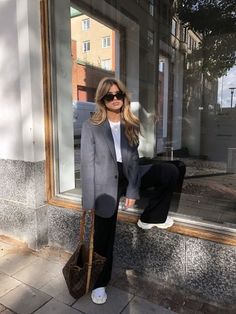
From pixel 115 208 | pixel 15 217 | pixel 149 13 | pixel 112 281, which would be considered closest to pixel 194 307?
pixel 112 281

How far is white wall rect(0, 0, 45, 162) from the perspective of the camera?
3.03 m

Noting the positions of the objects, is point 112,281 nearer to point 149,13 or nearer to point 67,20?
point 67,20

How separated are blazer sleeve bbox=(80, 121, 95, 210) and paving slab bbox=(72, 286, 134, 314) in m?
0.82

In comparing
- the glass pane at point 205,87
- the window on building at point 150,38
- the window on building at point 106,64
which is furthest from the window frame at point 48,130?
the window on building at point 150,38

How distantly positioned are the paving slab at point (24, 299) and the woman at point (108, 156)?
2.17 ft

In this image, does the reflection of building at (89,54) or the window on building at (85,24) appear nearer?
the reflection of building at (89,54)

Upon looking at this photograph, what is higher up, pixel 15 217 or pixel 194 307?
pixel 15 217

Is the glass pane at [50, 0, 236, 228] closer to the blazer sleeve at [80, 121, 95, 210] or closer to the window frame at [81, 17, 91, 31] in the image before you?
the window frame at [81, 17, 91, 31]

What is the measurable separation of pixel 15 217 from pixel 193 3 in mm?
5281

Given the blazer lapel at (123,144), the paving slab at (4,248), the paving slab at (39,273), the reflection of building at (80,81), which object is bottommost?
the paving slab at (39,273)

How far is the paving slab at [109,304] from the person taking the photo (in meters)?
2.34

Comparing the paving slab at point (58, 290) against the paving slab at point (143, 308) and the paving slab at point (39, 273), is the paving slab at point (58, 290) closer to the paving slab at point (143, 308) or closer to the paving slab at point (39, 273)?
the paving slab at point (39, 273)

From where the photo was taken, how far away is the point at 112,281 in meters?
2.75

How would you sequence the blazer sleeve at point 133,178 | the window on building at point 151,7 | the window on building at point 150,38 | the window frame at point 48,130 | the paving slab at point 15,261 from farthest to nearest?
the window on building at point 150,38, the window on building at point 151,7, the window frame at point 48,130, the paving slab at point 15,261, the blazer sleeve at point 133,178
